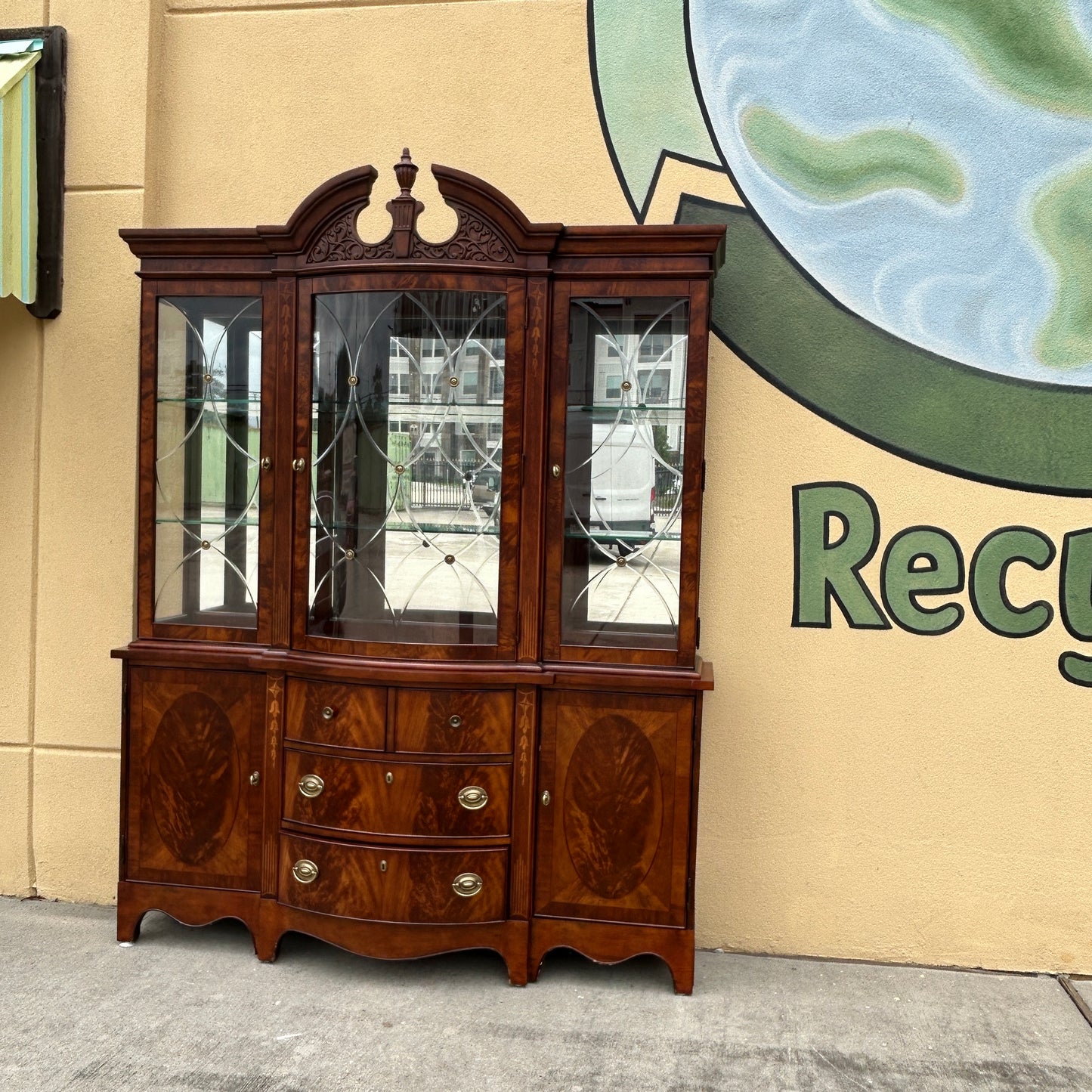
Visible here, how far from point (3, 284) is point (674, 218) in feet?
7.08

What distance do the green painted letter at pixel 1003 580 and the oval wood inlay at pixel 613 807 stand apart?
3.75 feet

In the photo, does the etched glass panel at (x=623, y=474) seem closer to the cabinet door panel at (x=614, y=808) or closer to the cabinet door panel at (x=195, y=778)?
the cabinet door panel at (x=614, y=808)

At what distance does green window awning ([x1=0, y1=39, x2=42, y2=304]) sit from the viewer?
353cm

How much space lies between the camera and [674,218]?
3.49m

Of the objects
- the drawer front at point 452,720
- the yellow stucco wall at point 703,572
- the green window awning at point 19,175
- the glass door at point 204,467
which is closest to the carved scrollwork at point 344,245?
the glass door at point 204,467

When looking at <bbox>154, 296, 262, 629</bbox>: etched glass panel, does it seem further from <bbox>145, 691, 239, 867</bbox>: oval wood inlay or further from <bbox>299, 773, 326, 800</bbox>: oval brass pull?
<bbox>299, 773, 326, 800</bbox>: oval brass pull

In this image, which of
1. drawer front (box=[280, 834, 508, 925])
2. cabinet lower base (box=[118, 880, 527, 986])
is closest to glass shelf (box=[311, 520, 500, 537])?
drawer front (box=[280, 834, 508, 925])

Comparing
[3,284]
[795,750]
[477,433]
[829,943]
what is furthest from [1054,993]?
[3,284]

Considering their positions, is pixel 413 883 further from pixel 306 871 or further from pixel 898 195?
pixel 898 195

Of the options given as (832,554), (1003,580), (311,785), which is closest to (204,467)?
(311,785)

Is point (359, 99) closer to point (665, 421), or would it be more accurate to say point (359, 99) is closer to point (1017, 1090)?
point (665, 421)

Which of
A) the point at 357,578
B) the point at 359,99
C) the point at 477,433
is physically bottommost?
the point at 357,578

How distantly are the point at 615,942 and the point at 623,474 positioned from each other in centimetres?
135

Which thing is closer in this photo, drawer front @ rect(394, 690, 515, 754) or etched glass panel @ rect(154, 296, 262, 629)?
drawer front @ rect(394, 690, 515, 754)
